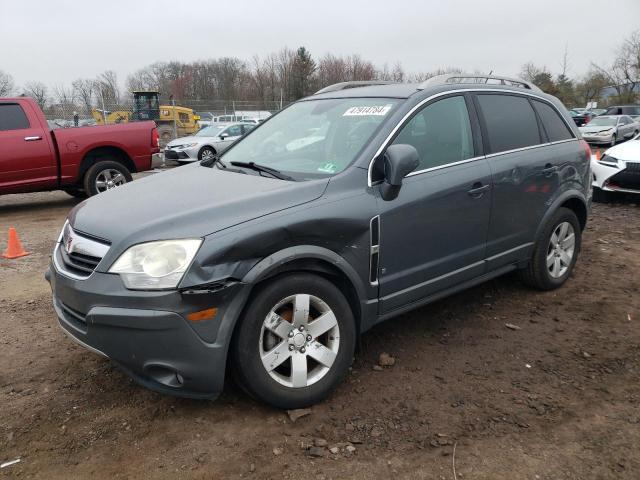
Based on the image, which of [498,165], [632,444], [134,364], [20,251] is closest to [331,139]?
[498,165]

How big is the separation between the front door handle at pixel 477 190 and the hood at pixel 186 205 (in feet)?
3.82

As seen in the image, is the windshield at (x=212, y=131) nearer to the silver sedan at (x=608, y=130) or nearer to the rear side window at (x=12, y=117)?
the rear side window at (x=12, y=117)

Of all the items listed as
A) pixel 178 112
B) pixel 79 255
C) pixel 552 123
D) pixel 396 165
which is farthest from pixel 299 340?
pixel 178 112

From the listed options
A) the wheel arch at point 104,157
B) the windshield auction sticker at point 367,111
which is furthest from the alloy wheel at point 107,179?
the windshield auction sticker at point 367,111

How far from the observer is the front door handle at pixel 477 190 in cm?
354

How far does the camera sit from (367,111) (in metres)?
3.46

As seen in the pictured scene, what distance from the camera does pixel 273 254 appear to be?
8.60ft

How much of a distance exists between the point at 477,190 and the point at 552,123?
1453 millimetres

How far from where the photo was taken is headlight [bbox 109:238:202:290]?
2.43 metres

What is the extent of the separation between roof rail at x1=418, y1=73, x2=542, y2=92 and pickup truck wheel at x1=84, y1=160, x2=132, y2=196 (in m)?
6.73

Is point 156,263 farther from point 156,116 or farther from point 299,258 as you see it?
point 156,116

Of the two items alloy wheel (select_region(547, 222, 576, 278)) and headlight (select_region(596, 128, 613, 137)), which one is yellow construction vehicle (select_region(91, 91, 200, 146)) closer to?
headlight (select_region(596, 128, 613, 137))

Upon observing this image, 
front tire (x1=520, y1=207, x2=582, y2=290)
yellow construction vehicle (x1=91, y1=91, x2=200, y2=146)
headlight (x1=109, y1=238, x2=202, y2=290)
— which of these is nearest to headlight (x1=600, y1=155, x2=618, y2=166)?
front tire (x1=520, y1=207, x2=582, y2=290)

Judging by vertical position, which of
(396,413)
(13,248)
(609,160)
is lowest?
(396,413)
